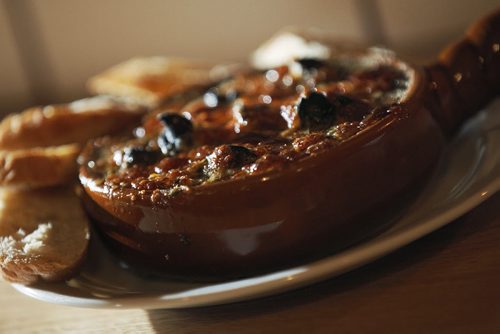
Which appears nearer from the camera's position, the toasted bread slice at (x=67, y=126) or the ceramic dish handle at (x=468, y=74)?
the ceramic dish handle at (x=468, y=74)

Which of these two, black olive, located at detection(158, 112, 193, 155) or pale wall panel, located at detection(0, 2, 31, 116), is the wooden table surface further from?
pale wall panel, located at detection(0, 2, 31, 116)

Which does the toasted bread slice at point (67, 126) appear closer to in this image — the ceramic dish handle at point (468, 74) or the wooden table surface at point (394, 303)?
the wooden table surface at point (394, 303)

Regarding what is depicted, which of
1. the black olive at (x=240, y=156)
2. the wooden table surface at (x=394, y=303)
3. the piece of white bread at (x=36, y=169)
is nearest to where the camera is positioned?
the wooden table surface at (x=394, y=303)

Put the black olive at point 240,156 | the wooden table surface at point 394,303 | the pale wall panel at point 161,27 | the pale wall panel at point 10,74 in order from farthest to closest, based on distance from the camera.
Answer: the pale wall panel at point 10,74, the pale wall panel at point 161,27, the black olive at point 240,156, the wooden table surface at point 394,303

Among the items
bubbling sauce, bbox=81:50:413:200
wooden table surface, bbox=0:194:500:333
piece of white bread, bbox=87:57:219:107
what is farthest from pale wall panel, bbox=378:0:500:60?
wooden table surface, bbox=0:194:500:333

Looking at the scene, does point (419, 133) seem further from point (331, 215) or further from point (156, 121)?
point (156, 121)

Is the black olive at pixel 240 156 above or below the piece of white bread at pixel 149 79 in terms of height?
above

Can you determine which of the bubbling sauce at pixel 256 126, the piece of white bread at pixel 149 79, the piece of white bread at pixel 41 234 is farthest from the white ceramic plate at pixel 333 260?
the piece of white bread at pixel 149 79
